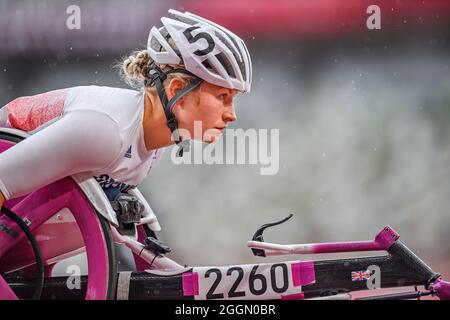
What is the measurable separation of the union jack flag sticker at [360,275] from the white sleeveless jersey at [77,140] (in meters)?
0.78

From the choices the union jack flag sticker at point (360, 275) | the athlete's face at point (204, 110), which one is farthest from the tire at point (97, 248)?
the union jack flag sticker at point (360, 275)

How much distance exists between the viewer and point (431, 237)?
259 cm

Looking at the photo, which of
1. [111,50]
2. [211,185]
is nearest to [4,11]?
[111,50]

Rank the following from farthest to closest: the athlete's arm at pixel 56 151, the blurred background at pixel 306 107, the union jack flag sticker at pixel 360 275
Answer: the blurred background at pixel 306 107 → the union jack flag sticker at pixel 360 275 → the athlete's arm at pixel 56 151

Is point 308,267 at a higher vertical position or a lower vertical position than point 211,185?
lower

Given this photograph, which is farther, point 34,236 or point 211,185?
point 211,185

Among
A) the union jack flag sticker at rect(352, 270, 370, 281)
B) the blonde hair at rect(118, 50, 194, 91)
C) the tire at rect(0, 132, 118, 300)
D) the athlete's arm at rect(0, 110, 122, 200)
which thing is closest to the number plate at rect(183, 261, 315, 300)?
the union jack flag sticker at rect(352, 270, 370, 281)

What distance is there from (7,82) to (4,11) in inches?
10.5

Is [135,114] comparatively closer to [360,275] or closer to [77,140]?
[77,140]

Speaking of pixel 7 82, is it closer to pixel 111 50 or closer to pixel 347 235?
pixel 111 50

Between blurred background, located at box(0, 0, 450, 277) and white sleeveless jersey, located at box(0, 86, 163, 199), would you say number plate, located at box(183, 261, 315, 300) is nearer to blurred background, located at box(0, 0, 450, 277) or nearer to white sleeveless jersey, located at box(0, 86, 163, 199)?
blurred background, located at box(0, 0, 450, 277)

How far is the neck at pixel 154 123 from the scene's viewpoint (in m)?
2.27

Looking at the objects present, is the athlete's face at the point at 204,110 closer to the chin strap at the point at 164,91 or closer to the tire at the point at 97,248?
the chin strap at the point at 164,91

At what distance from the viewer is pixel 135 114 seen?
222 cm
